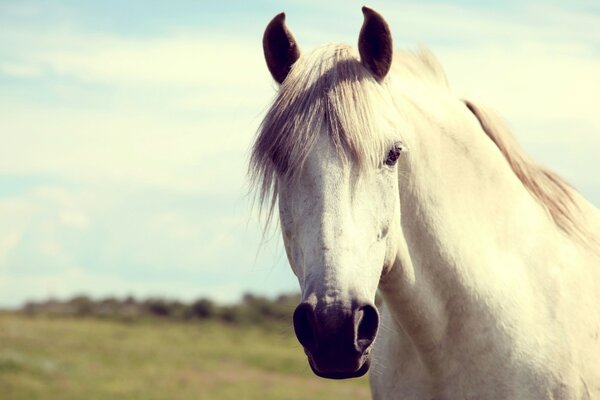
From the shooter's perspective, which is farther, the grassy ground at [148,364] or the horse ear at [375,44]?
the grassy ground at [148,364]

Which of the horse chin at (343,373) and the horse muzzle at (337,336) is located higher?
the horse muzzle at (337,336)

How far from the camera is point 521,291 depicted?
3613 millimetres

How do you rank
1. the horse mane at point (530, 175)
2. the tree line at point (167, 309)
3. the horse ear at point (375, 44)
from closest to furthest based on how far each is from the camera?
the horse ear at point (375, 44)
the horse mane at point (530, 175)
the tree line at point (167, 309)

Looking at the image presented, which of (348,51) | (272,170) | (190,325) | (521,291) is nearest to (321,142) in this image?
(272,170)

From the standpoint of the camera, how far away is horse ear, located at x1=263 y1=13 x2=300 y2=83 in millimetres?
3430

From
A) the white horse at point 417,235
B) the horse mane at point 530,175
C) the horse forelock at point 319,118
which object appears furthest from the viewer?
the horse mane at point 530,175

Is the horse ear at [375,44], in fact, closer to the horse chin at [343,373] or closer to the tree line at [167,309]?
the horse chin at [343,373]

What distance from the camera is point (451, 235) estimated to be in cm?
354

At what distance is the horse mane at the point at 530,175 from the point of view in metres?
3.96

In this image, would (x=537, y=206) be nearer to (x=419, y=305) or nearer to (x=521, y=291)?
(x=521, y=291)

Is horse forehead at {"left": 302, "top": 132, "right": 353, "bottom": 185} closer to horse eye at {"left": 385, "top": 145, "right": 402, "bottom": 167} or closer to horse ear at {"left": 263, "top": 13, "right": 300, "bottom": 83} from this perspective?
horse eye at {"left": 385, "top": 145, "right": 402, "bottom": 167}

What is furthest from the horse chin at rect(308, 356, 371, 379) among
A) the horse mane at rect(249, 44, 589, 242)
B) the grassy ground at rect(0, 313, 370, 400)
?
the grassy ground at rect(0, 313, 370, 400)

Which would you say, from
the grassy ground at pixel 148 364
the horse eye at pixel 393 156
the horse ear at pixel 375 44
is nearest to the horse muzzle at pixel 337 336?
the horse eye at pixel 393 156

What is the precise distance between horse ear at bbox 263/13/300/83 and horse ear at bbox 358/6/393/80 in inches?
11.4
